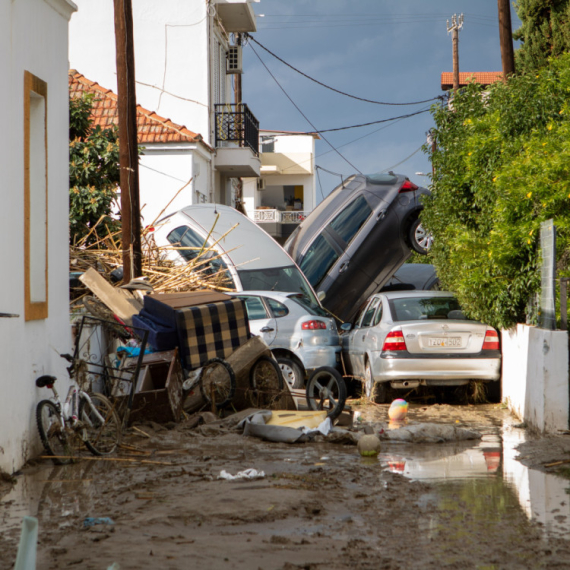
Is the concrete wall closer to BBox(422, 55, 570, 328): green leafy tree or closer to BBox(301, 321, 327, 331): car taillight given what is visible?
BBox(422, 55, 570, 328): green leafy tree

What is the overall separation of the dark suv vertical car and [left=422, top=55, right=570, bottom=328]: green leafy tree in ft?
13.5

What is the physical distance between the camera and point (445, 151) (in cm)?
1323

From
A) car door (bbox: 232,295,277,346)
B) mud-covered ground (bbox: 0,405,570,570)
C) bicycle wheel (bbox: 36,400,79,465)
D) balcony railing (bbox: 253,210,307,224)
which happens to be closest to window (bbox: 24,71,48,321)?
bicycle wheel (bbox: 36,400,79,465)

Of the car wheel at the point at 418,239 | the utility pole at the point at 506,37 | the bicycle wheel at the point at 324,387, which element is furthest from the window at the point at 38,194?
the car wheel at the point at 418,239

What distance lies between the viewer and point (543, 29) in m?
19.6

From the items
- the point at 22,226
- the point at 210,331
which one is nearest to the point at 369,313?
the point at 210,331

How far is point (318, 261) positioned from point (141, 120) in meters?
7.99

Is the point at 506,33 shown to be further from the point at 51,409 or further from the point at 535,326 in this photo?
the point at 51,409

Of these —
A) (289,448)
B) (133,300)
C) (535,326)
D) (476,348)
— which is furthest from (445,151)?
(289,448)

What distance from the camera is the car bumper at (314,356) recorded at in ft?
42.1

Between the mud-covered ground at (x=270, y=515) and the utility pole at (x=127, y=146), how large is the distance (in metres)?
4.76

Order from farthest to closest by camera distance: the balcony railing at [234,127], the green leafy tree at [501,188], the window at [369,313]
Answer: the balcony railing at [234,127] → the window at [369,313] → the green leafy tree at [501,188]

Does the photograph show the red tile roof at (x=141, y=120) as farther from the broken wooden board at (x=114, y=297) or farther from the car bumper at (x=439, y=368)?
the car bumper at (x=439, y=368)

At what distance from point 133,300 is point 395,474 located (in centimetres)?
556
